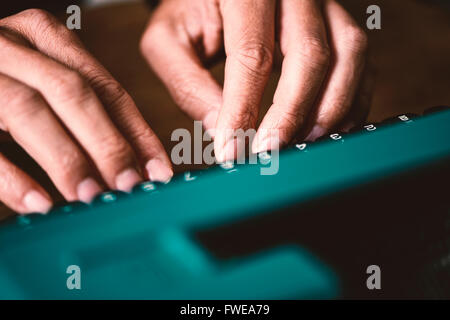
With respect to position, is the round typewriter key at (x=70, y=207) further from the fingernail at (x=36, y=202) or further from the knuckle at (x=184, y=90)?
the knuckle at (x=184, y=90)

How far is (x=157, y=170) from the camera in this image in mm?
458

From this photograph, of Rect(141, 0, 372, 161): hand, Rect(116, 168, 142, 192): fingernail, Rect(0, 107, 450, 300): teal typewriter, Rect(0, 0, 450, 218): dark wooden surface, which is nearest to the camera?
Rect(0, 107, 450, 300): teal typewriter

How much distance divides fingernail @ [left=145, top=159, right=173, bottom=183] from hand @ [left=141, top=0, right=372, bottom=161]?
67 millimetres

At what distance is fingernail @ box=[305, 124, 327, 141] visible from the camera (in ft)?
1.79

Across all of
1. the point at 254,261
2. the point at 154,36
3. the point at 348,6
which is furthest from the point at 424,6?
the point at 254,261

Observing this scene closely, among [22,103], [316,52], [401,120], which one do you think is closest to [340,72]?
[316,52]

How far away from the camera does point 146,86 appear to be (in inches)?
29.8

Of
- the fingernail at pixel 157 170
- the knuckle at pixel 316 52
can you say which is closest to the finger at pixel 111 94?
the fingernail at pixel 157 170

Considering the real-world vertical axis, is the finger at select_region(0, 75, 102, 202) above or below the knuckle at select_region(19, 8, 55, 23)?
below

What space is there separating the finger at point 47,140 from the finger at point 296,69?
7.1 inches

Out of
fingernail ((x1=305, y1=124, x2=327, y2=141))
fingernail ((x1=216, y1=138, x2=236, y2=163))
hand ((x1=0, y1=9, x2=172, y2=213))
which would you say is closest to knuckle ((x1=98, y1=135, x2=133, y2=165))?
hand ((x1=0, y1=9, x2=172, y2=213))

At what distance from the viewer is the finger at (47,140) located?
0.42 m

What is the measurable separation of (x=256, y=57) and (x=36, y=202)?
0.31 m

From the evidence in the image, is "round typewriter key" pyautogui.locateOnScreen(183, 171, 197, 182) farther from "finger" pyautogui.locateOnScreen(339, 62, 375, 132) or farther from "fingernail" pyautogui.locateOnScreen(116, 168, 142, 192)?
"finger" pyautogui.locateOnScreen(339, 62, 375, 132)
